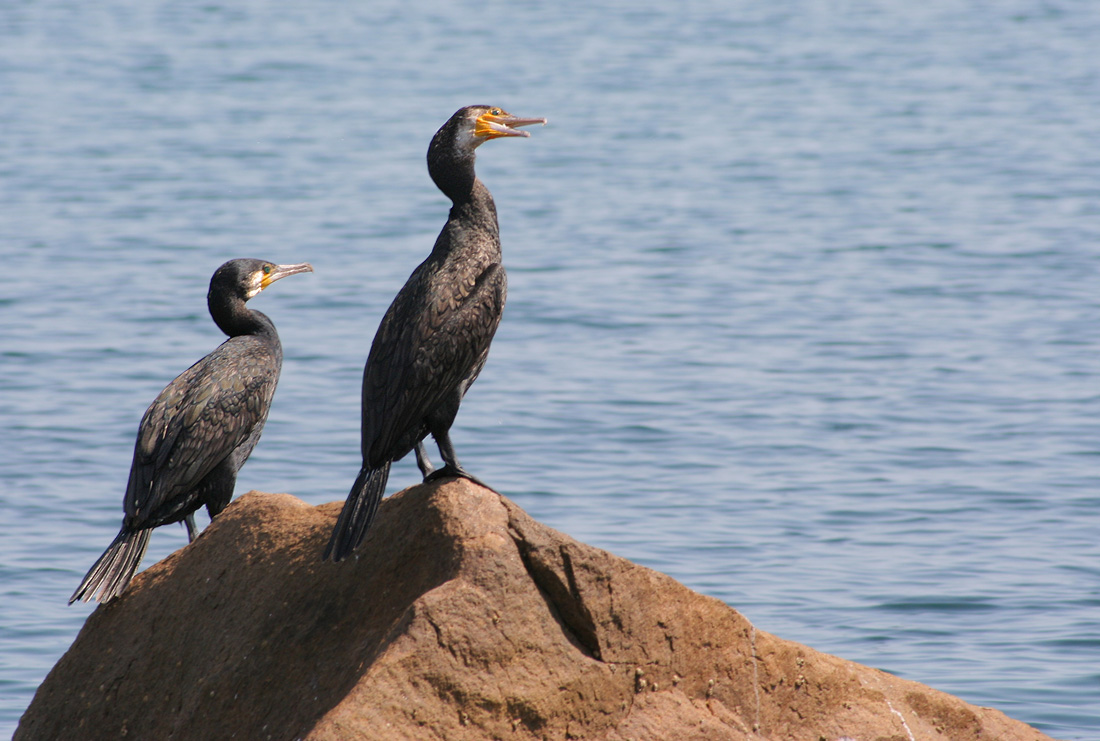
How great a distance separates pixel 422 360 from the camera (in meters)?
5.27

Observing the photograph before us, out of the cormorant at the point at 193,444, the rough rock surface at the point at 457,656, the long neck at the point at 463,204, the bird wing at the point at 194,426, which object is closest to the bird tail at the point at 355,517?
the rough rock surface at the point at 457,656

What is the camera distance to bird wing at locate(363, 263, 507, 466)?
5.25 meters

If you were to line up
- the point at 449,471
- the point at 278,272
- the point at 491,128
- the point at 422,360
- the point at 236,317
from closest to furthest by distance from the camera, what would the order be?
the point at 449,471, the point at 422,360, the point at 491,128, the point at 236,317, the point at 278,272

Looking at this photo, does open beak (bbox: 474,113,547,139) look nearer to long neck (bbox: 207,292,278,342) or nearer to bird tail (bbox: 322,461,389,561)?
bird tail (bbox: 322,461,389,561)

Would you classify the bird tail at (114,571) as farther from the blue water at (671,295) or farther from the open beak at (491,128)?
the open beak at (491,128)

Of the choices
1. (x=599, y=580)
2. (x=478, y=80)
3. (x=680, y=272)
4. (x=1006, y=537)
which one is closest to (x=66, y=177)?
(x=478, y=80)

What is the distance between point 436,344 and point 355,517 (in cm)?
71

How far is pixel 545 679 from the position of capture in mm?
4738

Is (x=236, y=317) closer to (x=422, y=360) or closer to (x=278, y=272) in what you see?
(x=278, y=272)

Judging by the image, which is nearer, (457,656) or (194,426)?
(457,656)

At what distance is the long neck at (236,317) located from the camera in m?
6.92

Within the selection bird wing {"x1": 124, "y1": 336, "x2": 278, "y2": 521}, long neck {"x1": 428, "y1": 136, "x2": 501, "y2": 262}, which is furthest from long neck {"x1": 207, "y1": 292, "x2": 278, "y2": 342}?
long neck {"x1": 428, "y1": 136, "x2": 501, "y2": 262}

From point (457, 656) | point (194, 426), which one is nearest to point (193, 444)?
point (194, 426)

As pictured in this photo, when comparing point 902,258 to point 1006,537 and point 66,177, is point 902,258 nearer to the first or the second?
point 1006,537
